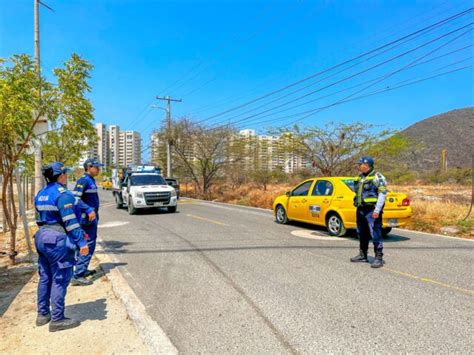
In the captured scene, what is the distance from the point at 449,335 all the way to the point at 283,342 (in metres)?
1.70

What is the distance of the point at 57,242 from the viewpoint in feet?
12.3

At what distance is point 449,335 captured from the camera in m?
3.58

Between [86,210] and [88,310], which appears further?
[86,210]

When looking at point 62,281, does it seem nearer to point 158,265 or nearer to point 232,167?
point 158,265

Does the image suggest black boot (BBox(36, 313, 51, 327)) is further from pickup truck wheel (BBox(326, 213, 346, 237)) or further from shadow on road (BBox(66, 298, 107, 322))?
pickup truck wheel (BBox(326, 213, 346, 237))

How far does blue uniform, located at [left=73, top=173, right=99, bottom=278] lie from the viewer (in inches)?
220

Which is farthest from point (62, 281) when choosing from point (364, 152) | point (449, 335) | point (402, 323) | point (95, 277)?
point (364, 152)

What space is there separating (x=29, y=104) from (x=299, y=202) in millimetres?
7728

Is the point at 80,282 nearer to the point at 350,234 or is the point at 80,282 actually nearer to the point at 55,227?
the point at 55,227

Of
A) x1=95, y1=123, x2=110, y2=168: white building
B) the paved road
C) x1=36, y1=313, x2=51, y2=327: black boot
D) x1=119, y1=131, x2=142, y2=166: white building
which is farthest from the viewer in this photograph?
x1=119, y1=131, x2=142, y2=166: white building

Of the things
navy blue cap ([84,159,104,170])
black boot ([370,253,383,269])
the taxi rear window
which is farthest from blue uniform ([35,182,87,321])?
the taxi rear window

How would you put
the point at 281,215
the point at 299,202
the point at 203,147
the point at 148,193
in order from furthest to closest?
1. the point at 203,147
2. the point at 148,193
3. the point at 281,215
4. the point at 299,202

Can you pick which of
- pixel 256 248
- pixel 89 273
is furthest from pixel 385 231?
pixel 89 273

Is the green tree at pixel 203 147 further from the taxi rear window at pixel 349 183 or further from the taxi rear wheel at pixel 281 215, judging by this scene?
the taxi rear window at pixel 349 183
